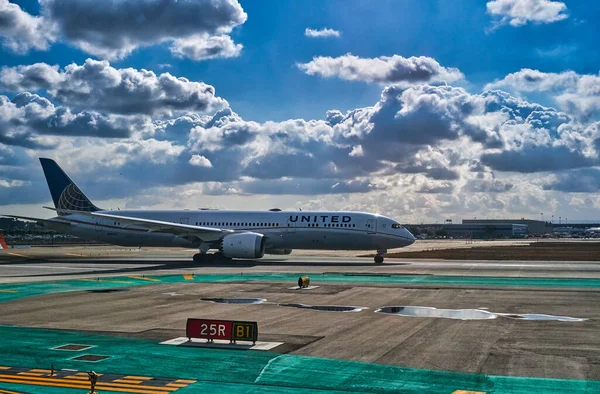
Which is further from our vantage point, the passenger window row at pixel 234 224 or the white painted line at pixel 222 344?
the passenger window row at pixel 234 224

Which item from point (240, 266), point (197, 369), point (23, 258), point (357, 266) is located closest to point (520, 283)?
point (357, 266)

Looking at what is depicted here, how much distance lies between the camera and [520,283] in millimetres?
35906

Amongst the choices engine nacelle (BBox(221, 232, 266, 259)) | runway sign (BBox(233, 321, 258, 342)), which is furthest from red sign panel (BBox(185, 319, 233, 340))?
engine nacelle (BBox(221, 232, 266, 259))

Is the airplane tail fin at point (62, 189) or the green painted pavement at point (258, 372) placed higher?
the airplane tail fin at point (62, 189)

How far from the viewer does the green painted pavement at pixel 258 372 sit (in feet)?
40.4

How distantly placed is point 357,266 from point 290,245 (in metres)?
7.67

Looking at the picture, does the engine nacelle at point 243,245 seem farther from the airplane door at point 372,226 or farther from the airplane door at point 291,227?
the airplane door at point 372,226

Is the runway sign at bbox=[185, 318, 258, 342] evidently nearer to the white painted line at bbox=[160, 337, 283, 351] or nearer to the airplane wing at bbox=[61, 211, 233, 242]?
the white painted line at bbox=[160, 337, 283, 351]

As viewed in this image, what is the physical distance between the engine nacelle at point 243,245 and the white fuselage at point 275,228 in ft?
11.6

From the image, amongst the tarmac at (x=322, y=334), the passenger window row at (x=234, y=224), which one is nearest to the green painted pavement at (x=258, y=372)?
the tarmac at (x=322, y=334)

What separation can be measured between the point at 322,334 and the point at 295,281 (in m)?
17.8

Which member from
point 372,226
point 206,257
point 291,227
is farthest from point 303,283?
point 206,257

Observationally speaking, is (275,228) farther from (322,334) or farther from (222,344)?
(222,344)

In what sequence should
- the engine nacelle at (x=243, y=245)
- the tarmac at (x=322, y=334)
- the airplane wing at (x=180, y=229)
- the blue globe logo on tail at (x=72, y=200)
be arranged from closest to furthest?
1. the tarmac at (x=322, y=334)
2. the engine nacelle at (x=243, y=245)
3. the airplane wing at (x=180, y=229)
4. the blue globe logo on tail at (x=72, y=200)
